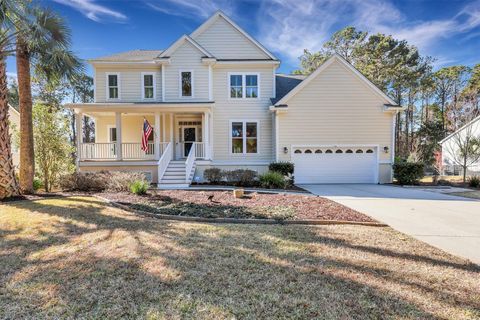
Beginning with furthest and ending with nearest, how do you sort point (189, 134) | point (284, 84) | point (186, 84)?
point (284, 84), point (189, 134), point (186, 84)

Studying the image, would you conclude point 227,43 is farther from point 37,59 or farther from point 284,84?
point 37,59

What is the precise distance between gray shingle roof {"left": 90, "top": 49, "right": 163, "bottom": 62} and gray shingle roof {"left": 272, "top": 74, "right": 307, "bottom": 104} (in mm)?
7891

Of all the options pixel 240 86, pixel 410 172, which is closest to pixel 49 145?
pixel 240 86

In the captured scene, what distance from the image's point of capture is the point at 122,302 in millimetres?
2832

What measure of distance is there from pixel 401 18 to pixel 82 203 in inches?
729

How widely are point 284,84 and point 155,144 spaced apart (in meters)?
9.24

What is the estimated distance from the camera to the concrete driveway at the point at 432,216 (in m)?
4.85

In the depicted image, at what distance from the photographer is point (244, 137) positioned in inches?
600

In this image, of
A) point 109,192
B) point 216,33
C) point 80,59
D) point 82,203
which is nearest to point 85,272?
Answer: point 82,203

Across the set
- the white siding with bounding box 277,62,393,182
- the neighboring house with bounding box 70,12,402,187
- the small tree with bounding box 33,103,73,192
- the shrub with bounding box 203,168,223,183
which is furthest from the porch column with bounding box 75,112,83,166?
the white siding with bounding box 277,62,393,182

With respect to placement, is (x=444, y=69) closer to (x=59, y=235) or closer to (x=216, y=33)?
(x=216, y=33)

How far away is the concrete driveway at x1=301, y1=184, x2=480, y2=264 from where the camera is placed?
4852mm

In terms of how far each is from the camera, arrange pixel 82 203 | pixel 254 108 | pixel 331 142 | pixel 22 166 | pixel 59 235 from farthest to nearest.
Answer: pixel 254 108 < pixel 331 142 < pixel 22 166 < pixel 82 203 < pixel 59 235

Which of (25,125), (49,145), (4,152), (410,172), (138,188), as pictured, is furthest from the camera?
(410,172)
